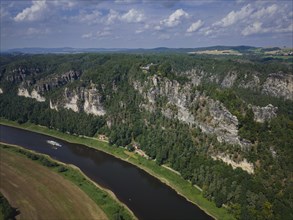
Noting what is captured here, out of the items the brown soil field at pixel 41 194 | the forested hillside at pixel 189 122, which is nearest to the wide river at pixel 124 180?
the forested hillside at pixel 189 122

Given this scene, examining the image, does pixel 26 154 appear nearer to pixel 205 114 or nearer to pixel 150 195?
pixel 150 195

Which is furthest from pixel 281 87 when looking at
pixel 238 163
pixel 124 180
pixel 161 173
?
pixel 124 180

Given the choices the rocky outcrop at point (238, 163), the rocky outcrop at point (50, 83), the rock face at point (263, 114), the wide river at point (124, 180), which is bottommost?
the wide river at point (124, 180)

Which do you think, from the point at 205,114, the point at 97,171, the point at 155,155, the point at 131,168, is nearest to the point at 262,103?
the point at 205,114

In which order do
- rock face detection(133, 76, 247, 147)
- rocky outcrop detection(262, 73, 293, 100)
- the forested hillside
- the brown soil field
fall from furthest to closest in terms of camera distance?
1. rocky outcrop detection(262, 73, 293, 100)
2. rock face detection(133, 76, 247, 147)
3. the forested hillside
4. the brown soil field

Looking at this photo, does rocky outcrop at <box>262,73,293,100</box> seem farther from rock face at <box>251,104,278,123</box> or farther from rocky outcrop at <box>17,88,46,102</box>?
rocky outcrop at <box>17,88,46,102</box>

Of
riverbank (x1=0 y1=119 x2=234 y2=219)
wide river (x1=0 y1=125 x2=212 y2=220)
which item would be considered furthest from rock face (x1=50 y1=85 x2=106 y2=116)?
wide river (x1=0 y1=125 x2=212 y2=220)

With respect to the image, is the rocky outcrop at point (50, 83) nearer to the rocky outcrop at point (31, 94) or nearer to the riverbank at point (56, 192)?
the rocky outcrop at point (31, 94)
